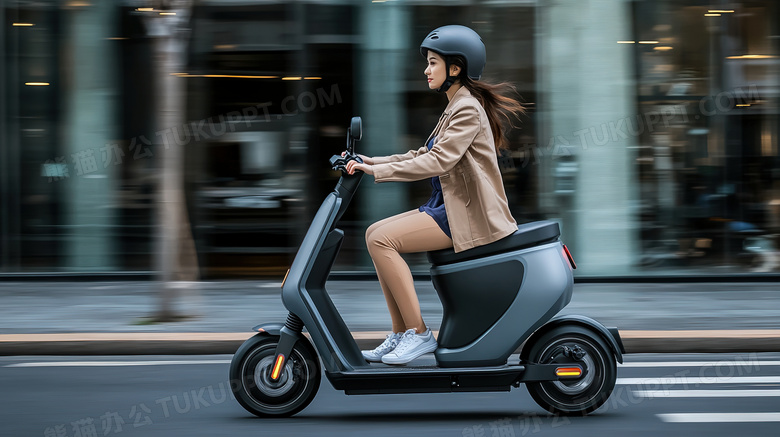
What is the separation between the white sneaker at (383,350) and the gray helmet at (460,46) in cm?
133

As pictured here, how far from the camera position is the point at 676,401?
532 cm

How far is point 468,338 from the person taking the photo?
4773 mm

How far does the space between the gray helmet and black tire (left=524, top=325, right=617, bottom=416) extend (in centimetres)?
133

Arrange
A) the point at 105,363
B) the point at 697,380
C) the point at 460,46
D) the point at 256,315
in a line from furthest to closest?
the point at 256,315, the point at 105,363, the point at 697,380, the point at 460,46

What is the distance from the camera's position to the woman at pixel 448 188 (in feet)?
15.4

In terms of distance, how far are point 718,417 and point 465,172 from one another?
1.75 metres

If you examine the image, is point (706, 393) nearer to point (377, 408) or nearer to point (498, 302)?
point (498, 302)

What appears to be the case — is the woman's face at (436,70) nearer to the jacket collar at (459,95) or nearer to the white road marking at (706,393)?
the jacket collar at (459,95)

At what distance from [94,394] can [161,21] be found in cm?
362

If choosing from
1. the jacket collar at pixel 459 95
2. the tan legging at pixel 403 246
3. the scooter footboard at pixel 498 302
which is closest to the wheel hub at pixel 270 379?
the tan legging at pixel 403 246

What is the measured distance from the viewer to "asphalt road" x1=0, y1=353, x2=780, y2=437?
4668 mm

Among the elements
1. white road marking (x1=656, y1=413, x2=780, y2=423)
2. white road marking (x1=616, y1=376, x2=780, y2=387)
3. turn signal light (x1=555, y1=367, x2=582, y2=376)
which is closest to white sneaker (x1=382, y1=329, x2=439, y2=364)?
turn signal light (x1=555, y1=367, x2=582, y2=376)

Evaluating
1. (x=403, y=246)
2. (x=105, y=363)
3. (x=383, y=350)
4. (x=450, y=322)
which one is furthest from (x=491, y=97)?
(x=105, y=363)

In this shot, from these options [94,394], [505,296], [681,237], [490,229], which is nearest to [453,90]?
[490,229]
